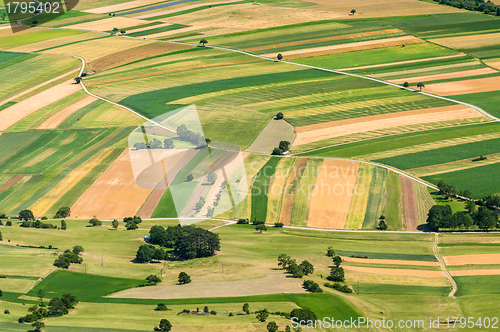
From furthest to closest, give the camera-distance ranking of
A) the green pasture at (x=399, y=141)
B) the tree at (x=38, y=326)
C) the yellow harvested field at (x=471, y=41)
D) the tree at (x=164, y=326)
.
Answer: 1. the yellow harvested field at (x=471, y=41)
2. the green pasture at (x=399, y=141)
3. the tree at (x=164, y=326)
4. the tree at (x=38, y=326)

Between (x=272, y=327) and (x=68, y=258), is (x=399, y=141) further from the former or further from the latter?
(x=68, y=258)

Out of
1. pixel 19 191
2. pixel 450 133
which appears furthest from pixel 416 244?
pixel 19 191

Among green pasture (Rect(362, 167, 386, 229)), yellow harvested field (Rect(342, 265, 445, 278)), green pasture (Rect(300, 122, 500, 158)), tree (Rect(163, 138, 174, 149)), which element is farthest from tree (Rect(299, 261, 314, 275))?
tree (Rect(163, 138, 174, 149))

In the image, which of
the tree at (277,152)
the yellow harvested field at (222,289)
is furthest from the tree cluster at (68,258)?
the tree at (277,152)

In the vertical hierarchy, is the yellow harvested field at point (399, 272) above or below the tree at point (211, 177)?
below

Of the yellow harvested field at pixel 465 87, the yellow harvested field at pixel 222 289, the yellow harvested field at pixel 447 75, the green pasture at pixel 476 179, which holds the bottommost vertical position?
the yellow harvested field at pixel 222 289

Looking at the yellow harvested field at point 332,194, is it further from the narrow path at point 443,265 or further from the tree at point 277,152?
the narrow path at point 443,265

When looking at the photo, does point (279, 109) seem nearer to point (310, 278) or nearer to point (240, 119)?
→ point (240, 119)
